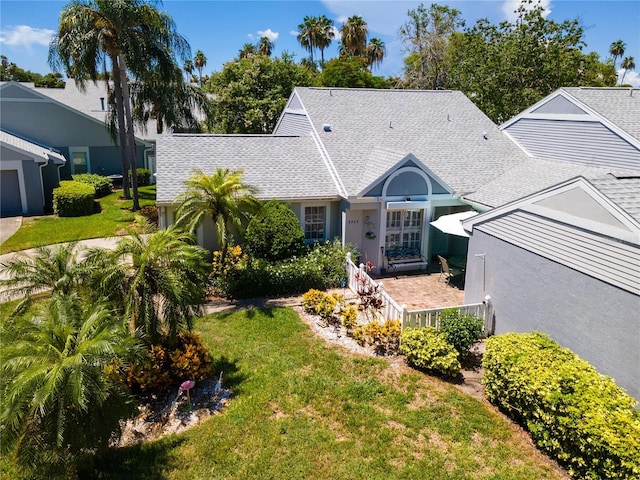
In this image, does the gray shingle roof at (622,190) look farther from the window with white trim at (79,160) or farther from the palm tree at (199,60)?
the palm tree at (199,60)

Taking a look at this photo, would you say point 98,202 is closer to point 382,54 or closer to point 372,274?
point 372,274

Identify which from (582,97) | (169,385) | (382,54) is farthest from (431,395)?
(382,54)

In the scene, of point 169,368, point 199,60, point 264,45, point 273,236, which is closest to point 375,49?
point 264,45

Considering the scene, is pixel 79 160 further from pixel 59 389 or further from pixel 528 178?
pixel 59 389

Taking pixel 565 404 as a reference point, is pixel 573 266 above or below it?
above

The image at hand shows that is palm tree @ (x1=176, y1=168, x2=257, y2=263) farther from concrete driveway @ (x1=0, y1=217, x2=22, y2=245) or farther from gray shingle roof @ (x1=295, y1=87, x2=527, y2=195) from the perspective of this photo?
concrete driveway @ (x1=0, y1=217, x2=22, y2=245)

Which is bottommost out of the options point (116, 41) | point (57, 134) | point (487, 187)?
point (487, 187)

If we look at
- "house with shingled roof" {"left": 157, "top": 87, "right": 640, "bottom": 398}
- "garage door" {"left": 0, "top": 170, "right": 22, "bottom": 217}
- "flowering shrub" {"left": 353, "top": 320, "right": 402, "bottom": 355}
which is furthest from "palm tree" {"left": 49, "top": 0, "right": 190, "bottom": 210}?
"flowering shrub" {"left": 353, "top": 320, "right": 402, "bottom": 355}

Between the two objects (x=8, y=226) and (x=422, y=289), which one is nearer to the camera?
(x=422, y=289)
